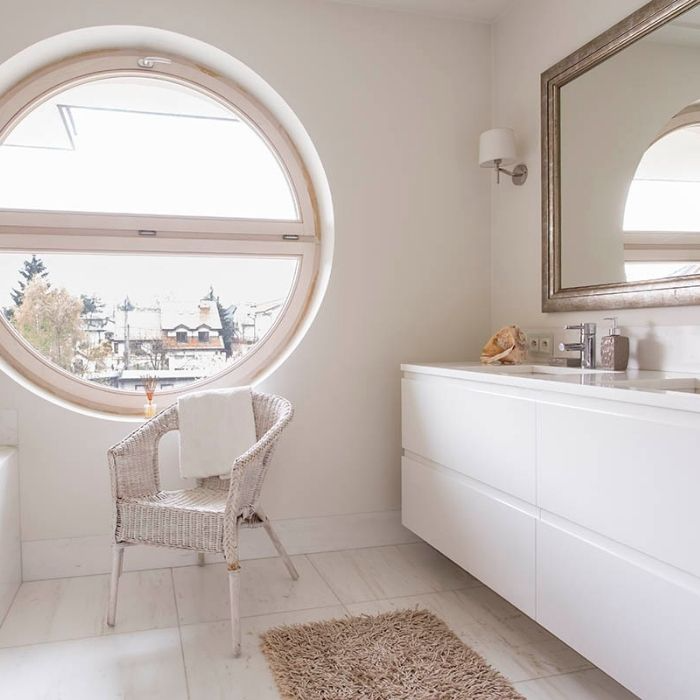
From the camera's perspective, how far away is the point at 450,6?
2.96 m

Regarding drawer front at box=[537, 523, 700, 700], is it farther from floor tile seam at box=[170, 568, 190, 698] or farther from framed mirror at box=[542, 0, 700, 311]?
floor tile seam at box=[170, 568, 190, 698]

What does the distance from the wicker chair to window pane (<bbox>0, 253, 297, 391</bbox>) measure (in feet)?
1.59

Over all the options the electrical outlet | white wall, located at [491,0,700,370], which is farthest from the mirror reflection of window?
the electrical outlet

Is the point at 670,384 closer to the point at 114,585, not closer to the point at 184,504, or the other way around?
the point at 184,504

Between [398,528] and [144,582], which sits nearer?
[144,582]

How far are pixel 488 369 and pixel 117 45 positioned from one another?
2.00m

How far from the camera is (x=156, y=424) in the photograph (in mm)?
2516

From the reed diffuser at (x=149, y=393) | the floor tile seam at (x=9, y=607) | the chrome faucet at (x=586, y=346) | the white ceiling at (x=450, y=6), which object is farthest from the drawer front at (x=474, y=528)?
the white ceiling at (x=450, y=6)

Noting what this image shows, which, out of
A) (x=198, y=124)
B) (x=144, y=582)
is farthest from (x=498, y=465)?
(x=198, y=124)

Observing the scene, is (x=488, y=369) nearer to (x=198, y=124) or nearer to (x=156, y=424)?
(x=156, y=424)

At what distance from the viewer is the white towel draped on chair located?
257cm

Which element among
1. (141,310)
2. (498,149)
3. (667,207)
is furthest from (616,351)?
(141,310)

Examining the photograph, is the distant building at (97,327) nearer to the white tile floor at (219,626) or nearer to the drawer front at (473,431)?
the white tile floor at (219,626)

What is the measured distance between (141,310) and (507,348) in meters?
1.55
